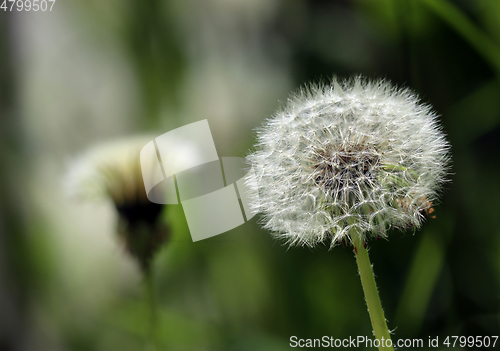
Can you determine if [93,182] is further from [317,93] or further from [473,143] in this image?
[473,143]

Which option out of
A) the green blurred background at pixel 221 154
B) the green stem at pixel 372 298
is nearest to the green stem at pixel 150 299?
the green blurred background at pixel 221 154

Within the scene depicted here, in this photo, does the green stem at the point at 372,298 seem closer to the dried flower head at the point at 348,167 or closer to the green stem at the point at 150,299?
the dried flower head at the point at 348,167

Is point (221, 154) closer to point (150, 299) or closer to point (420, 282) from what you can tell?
point (150, 299)

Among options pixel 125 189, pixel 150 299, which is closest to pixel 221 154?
pixel 125 189

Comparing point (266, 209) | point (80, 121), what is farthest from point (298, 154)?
point (80, 121)

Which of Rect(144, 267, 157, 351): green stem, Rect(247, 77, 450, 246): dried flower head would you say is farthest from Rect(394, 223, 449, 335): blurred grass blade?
Rect(144, 267, 157, 351): green stem

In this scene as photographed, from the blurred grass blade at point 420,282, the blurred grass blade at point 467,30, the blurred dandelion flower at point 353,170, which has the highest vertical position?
the blurred grass blade at point 467,30

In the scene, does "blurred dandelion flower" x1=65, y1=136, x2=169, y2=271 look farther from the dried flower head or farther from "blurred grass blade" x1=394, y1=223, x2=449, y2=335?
"blurred grass blade" x1=394, y1=223, x2=449, y2=335
